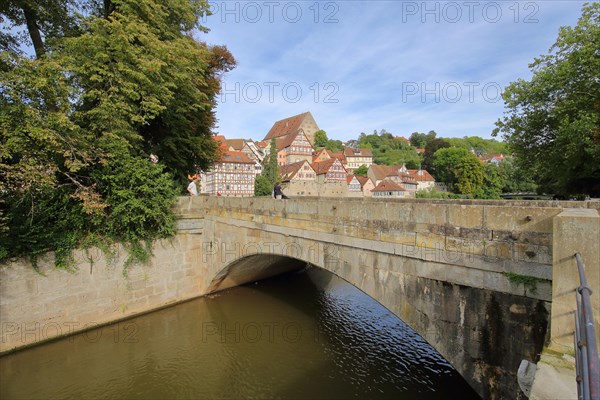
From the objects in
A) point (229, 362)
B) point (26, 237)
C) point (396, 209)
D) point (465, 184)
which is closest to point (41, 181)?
point (26, 237)

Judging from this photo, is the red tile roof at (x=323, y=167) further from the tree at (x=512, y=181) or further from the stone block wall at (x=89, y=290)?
the stone block wall at (x=89, y=290)

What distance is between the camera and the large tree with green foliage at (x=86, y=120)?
8344 mm

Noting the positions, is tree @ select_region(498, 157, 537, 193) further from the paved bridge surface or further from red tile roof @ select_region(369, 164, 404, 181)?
the paved bridge surface

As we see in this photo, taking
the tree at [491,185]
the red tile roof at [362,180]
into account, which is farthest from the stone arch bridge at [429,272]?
the tree at [491,185]

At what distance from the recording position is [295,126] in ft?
278

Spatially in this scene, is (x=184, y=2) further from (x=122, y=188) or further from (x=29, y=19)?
(x=122, y=188)

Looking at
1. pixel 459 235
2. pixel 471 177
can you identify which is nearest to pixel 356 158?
pixel 471 177

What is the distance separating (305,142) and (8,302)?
65901 mm

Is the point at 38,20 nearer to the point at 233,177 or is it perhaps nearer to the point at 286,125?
the point at 233,177

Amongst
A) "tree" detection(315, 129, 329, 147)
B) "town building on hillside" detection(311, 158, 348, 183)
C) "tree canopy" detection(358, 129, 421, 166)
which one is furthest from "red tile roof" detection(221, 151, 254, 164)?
"tree canopy" detection(358, 129, 421, 166)

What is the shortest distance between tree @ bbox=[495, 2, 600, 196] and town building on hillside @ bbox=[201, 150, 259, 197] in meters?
37.8

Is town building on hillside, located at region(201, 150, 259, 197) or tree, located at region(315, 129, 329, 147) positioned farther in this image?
tree, located at region(315, 129, 329, 147)

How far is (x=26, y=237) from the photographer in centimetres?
968

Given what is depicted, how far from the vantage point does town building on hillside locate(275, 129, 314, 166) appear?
7112 cm
